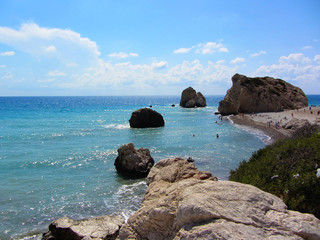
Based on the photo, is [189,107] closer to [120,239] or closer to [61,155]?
[61,155]

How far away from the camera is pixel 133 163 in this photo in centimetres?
2058

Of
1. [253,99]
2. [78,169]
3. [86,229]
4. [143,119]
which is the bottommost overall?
[78,169]

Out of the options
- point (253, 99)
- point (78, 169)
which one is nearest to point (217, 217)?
point (78, 169)

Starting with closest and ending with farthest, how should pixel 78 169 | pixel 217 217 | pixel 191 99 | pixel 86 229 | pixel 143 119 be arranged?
pixel 217 217, pixel 86 229, pixel 78 169, pixel 143 119, pixel 191 99

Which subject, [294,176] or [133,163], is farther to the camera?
[133,163]

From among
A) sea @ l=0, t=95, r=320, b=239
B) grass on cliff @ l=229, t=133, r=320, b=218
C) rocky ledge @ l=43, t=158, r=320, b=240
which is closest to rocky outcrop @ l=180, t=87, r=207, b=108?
sea @ l=0, t=95, r=320, b=239

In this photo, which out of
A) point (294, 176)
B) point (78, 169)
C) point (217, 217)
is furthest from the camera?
point (78, 169)

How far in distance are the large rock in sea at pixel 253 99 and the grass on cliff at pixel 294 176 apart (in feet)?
213

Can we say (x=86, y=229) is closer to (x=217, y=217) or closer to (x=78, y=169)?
(x=217, y=217)

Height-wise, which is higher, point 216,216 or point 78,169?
point 216,216

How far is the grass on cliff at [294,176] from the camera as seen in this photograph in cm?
731

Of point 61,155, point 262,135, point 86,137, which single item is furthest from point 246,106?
point 61,155

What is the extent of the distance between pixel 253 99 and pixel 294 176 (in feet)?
235

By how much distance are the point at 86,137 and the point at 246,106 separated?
52641 mm
